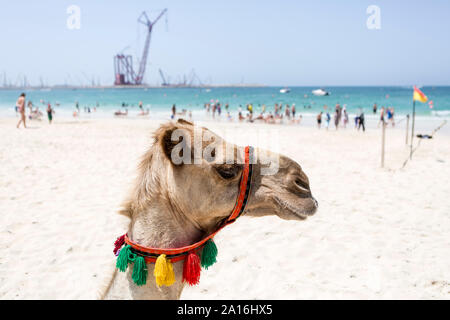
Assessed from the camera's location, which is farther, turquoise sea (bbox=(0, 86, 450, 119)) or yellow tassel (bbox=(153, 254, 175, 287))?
turquoise sea (bbox=(0, 86, 450, 119))

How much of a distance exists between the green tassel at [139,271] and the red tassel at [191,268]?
0.21 meters

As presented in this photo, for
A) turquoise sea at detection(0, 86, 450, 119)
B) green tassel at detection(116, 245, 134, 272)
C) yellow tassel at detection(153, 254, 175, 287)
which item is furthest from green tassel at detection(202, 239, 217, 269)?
turquoise sea at detection(0, 86, 450, 119)

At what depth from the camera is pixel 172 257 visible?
6.15 ft

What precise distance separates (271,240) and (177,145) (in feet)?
14.2

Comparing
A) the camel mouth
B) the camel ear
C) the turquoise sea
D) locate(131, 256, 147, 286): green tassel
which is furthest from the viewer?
the turquoise sea

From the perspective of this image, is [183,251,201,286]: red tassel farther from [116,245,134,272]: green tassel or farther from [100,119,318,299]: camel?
[116,245,134,272]: green tassel

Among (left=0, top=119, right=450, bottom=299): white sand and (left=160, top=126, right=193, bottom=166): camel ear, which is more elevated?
(left=160, top=126, right=193, bottom=166): camel ear

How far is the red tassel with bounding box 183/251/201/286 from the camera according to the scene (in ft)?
6.27

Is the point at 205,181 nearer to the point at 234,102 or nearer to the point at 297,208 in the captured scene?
the point at 297,208

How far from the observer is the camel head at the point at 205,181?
1.84 m

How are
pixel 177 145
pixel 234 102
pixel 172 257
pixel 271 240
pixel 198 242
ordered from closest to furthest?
pixel 177 145 → pixel 172 257 → pixel 198 242 → pixel 271 240 → pixel 234 102

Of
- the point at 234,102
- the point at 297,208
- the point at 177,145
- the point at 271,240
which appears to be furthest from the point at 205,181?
the point at 234,102
